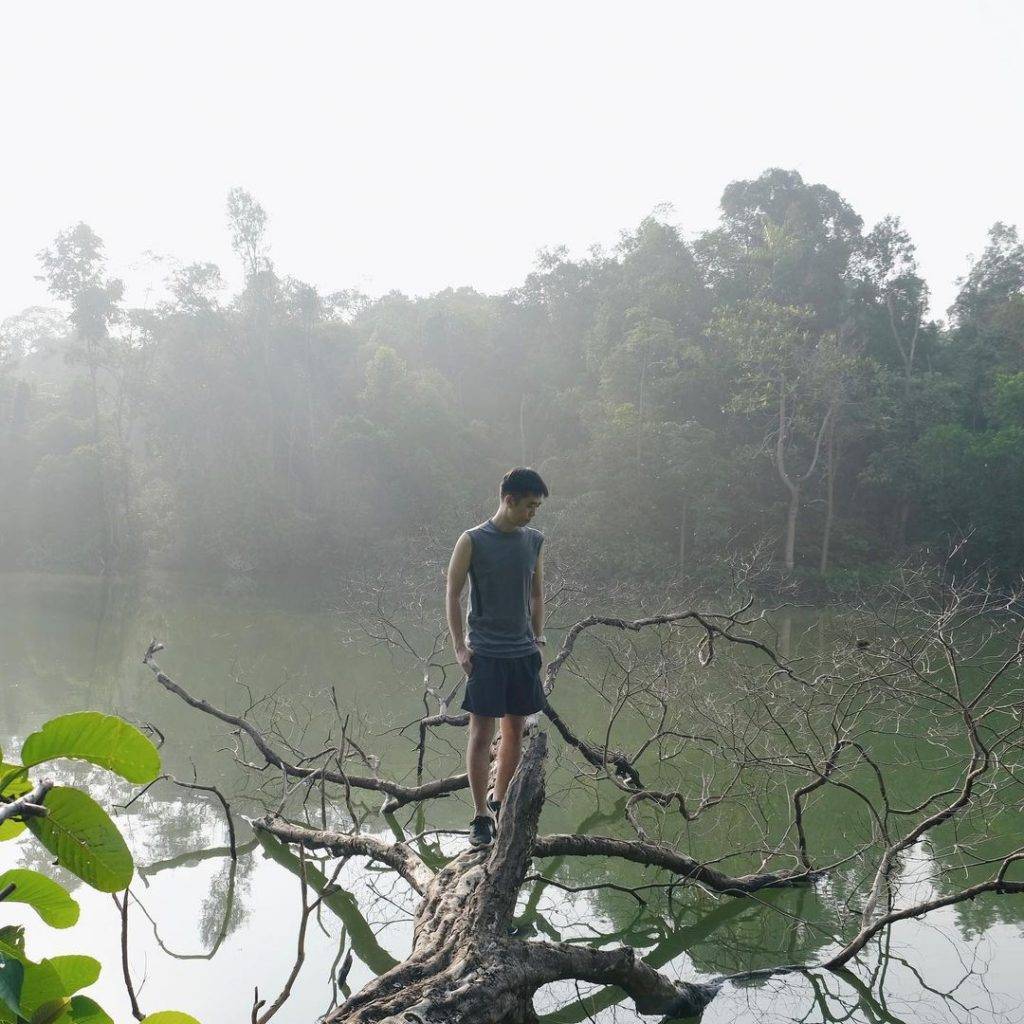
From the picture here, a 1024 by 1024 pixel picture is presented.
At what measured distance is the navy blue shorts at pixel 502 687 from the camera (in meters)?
2.83

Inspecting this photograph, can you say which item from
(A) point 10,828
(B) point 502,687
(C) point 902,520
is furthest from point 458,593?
(C) point 902,520

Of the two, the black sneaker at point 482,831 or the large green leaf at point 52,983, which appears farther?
the black sneaker at point 482,831

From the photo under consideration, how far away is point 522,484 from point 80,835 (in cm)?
228

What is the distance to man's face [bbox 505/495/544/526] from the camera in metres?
2.83

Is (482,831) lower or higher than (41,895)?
lower

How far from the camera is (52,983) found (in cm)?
59

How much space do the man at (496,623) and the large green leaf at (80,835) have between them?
7.29 feet

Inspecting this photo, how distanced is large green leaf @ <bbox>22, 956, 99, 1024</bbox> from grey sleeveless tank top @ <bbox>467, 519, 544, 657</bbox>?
2228 mm

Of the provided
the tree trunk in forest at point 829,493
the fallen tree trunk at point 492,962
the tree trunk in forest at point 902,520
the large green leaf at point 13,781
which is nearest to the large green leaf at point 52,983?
the large green leaf at point 13,781

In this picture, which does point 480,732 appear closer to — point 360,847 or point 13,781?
point 360,847

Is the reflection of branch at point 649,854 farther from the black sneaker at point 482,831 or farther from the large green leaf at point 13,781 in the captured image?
the large green leaf at point 13,781

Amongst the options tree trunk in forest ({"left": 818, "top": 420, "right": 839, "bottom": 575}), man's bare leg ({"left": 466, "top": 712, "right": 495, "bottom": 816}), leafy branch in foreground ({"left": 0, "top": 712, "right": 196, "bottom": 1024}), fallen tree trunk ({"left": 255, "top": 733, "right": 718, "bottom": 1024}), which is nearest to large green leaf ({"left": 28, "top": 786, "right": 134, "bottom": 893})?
leafy branch in foreground ({"left": 0, "top": 712, "right": 196, "bottom": 1024})

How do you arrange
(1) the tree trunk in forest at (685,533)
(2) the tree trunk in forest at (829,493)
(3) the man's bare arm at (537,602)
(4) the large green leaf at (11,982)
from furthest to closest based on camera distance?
(1) the tree trunk in forest at (685,533) < (2) the tree trunk in forest at (829,493) < (3) the man's bare arm at (537,602) < (4) the large green leaf at (11,982)

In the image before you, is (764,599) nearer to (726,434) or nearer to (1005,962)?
(726,434)
